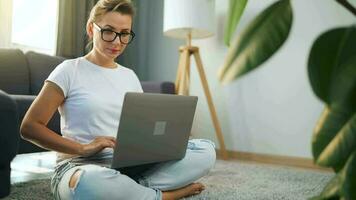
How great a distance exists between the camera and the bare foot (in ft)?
4.38

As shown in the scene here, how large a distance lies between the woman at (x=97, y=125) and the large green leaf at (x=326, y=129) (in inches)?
33.7

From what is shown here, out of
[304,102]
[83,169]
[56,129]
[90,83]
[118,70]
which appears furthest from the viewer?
[304,102]

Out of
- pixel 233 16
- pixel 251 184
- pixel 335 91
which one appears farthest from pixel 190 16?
pixel 335 91

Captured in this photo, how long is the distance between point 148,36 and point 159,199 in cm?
228

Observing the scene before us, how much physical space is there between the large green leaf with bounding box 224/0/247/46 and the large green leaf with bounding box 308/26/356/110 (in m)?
0.08

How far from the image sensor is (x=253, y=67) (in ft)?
1.01

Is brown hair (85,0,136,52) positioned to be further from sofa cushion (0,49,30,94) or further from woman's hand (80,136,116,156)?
sofa cushion (0,49,30,94)

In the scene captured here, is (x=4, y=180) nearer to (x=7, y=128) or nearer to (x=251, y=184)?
(x=7, y=128)

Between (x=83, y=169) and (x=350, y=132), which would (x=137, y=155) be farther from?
(x=350, y=132)

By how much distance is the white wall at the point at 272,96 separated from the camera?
242 cm

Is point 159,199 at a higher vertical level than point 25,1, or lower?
lower

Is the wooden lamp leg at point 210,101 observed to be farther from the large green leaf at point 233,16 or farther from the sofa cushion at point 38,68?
the large green leaf at point 233,16

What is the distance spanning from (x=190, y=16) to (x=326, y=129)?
228 centimetres

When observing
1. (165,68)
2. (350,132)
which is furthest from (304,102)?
(350,132)
